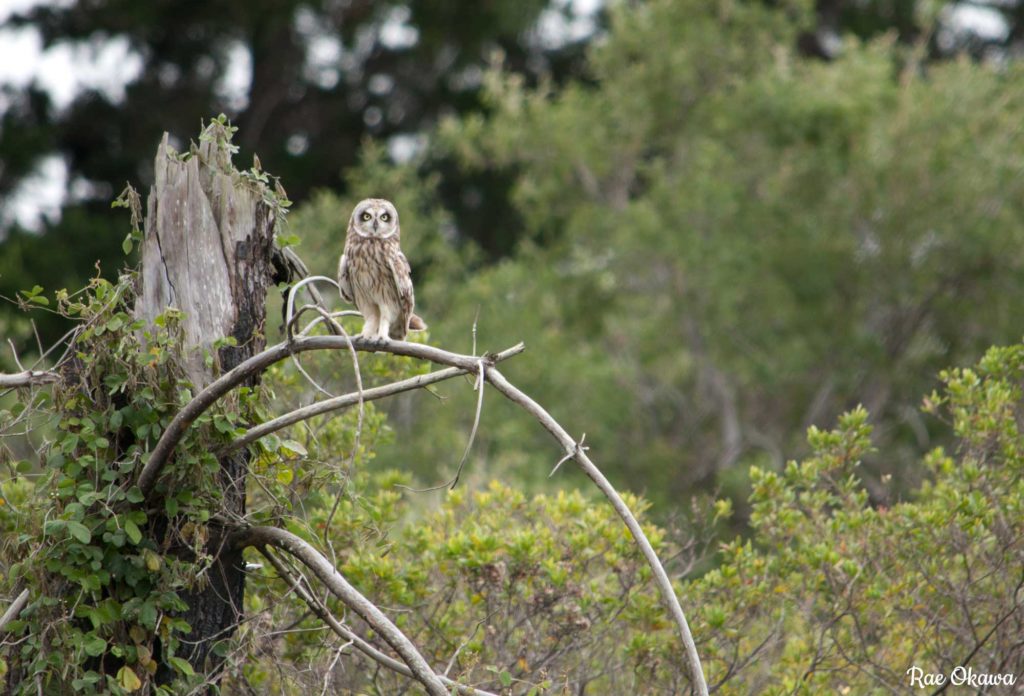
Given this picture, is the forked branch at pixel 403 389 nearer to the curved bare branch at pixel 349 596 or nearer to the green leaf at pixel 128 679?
the curved bare branch at pixel 349 596

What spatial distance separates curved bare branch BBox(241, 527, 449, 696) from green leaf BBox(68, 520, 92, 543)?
0.64 m

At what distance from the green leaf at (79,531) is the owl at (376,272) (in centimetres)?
136

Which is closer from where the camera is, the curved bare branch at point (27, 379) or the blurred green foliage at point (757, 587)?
the curved bare branch at point (27, 379)

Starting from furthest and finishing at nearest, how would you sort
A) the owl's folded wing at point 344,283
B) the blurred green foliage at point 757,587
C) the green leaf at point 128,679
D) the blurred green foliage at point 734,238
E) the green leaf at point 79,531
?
the blurred green foliage at point 734,238 → the blurred green foliage at point 757,587 → the owl's folded wing at point 344,283 → the green leaf at point 128,679 → the green leaf at point 79,531

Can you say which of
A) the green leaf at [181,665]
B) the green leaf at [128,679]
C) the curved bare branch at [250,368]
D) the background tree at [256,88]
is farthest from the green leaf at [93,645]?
the background tree at [256,88]

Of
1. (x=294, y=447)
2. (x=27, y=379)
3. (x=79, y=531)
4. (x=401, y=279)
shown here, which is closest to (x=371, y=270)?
(x=401, y=279)

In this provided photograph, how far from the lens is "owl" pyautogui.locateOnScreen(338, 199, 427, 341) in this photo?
18.3 feet

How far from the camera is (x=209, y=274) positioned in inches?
205

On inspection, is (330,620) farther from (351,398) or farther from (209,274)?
(209,274)

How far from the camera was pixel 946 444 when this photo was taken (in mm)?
16594

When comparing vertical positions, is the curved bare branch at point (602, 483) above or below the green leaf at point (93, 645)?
above

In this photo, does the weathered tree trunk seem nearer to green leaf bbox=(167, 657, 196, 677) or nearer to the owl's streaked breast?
green leaf bbox=(167, 657, 196, 677)

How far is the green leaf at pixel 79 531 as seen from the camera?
4711 mm

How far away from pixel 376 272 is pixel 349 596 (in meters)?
1.38
